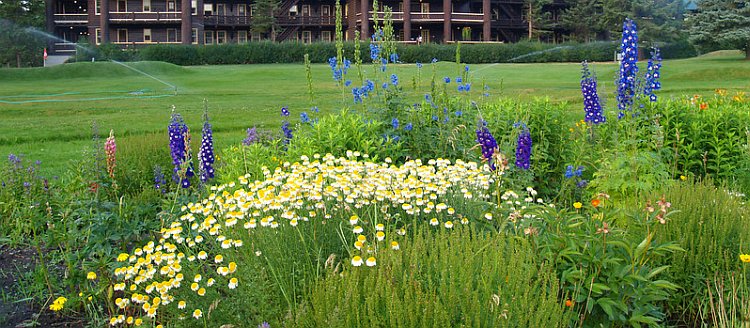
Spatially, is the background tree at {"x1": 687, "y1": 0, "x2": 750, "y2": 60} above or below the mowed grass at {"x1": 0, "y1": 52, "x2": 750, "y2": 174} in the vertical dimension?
above

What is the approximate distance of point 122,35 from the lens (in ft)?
165

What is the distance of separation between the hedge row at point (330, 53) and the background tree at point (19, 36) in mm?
4972

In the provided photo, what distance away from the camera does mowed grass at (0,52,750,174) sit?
468 inches

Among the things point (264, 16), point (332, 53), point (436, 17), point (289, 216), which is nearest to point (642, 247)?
point (289, 216)

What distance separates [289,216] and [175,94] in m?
19.9

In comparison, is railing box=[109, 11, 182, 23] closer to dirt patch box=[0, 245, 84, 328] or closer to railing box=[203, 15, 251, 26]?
railing box=[203, 15, 251, 26]

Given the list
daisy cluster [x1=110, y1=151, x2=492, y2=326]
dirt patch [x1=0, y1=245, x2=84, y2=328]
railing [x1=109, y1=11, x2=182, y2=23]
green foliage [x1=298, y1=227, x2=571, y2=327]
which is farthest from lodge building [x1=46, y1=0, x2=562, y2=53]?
green foliage [x1=298, y1=227, x2=571, y2=327]

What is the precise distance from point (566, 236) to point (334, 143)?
9.40 ft

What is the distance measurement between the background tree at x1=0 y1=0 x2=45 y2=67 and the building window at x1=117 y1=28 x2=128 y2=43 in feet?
17.0

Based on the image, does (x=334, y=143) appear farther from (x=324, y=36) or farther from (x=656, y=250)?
(x=324, y=36)

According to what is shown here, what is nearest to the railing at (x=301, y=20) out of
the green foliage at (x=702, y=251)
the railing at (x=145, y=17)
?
the railing at (x=145, y=17)

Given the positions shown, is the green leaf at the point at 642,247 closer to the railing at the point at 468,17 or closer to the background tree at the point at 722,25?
the background tree at the point at 722,25

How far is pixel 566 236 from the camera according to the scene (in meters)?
3.55

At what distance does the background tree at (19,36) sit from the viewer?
40.5 metres
